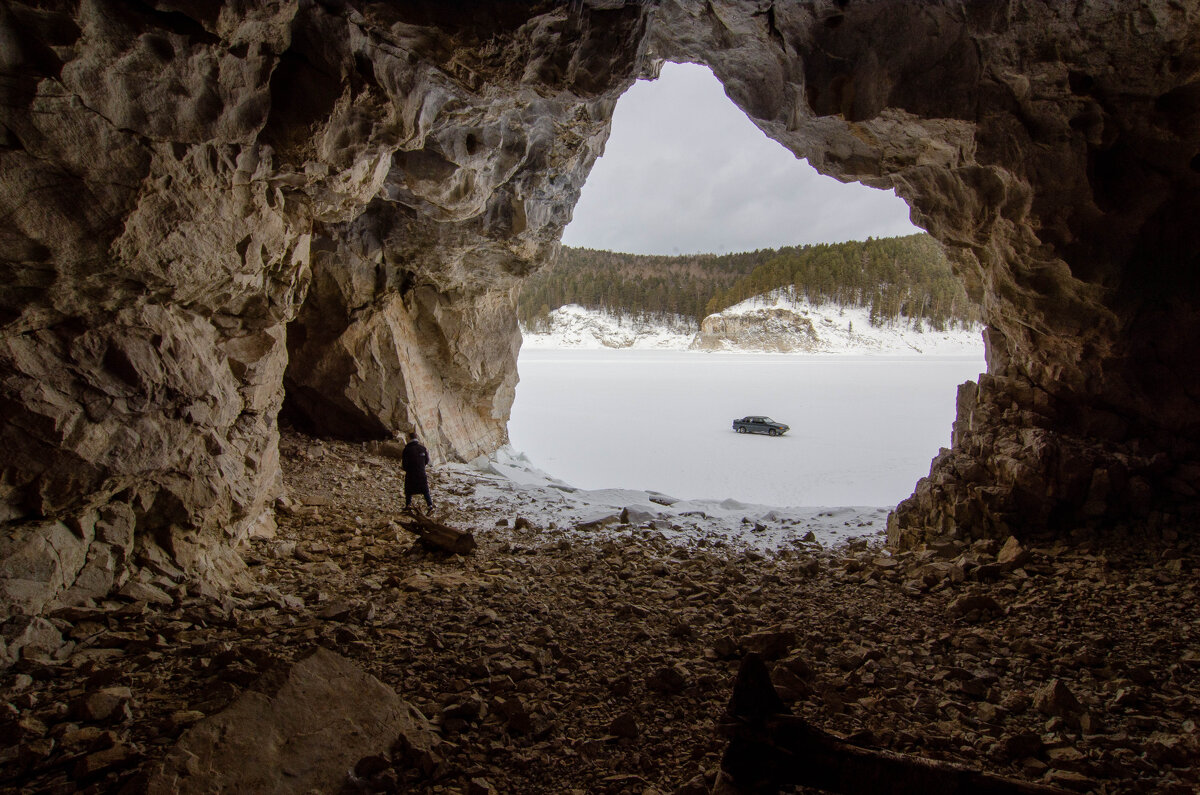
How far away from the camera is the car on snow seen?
2138 cm

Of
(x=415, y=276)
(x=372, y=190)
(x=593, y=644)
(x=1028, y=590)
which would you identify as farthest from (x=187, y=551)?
(x=415, y=276)

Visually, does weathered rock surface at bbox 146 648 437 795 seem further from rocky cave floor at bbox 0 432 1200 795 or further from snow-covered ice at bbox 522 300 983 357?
snow-covered ice at bbox 522 300 983 357

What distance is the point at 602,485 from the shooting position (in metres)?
15.7

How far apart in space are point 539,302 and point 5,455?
6919cm

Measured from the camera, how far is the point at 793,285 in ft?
218

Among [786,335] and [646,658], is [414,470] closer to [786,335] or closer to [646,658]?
[646,658]

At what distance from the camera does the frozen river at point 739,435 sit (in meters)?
15.8

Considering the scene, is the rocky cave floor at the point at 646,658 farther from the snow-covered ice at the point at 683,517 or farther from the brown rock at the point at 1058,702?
the snow-covered ice at the point at 683,517

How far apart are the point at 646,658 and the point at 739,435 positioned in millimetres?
18571

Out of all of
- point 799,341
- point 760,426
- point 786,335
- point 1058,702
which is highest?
point 786,335

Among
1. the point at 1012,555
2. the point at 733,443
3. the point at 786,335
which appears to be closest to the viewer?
the point at 1012,555

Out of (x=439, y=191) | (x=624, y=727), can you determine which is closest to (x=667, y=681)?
(x=624, y=727)

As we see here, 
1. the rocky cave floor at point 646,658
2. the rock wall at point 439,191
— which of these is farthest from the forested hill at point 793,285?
the rocky cave floor at point 646,658

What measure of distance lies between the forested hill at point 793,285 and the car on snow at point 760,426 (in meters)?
36.6
